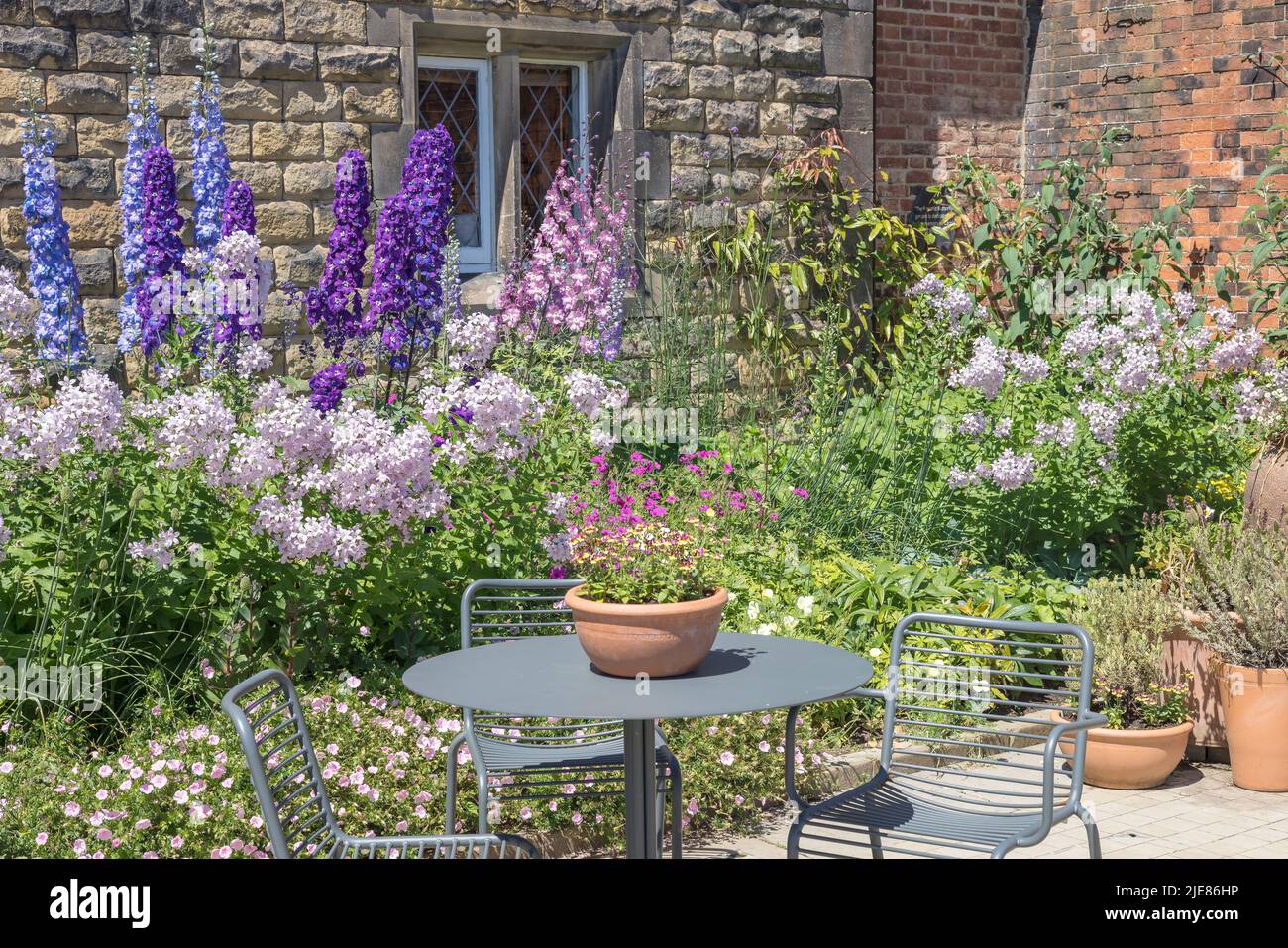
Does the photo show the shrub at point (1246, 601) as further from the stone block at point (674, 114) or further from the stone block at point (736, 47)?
the stone block at point (736, 47)

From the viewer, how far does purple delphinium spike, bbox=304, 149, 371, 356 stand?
5.82 metres

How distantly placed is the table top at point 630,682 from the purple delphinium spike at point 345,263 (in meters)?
2.95

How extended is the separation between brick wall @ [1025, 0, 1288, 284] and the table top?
20.8 ft

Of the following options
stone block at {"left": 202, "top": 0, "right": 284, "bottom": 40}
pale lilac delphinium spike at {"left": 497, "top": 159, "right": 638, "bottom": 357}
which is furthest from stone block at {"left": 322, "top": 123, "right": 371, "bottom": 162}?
pale lilac delphinium spike at {"left": 497, "top": 159, "right": 638, "bottom": 357}

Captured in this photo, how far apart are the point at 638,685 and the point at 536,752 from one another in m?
0.88

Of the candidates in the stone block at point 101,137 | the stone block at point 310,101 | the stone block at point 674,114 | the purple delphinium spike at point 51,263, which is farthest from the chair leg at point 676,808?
the stone block at point 674,114

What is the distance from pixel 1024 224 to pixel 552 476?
544 cm

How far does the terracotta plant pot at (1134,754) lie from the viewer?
4746 mm

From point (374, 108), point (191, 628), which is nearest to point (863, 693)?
point (191, 628)

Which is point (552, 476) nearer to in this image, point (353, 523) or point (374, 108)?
point (353, 523)

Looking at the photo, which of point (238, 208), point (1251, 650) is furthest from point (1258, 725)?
point (238, 208)

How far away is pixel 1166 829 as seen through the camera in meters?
4.42

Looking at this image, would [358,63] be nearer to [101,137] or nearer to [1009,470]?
[101,137]

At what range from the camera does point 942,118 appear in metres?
9.52
